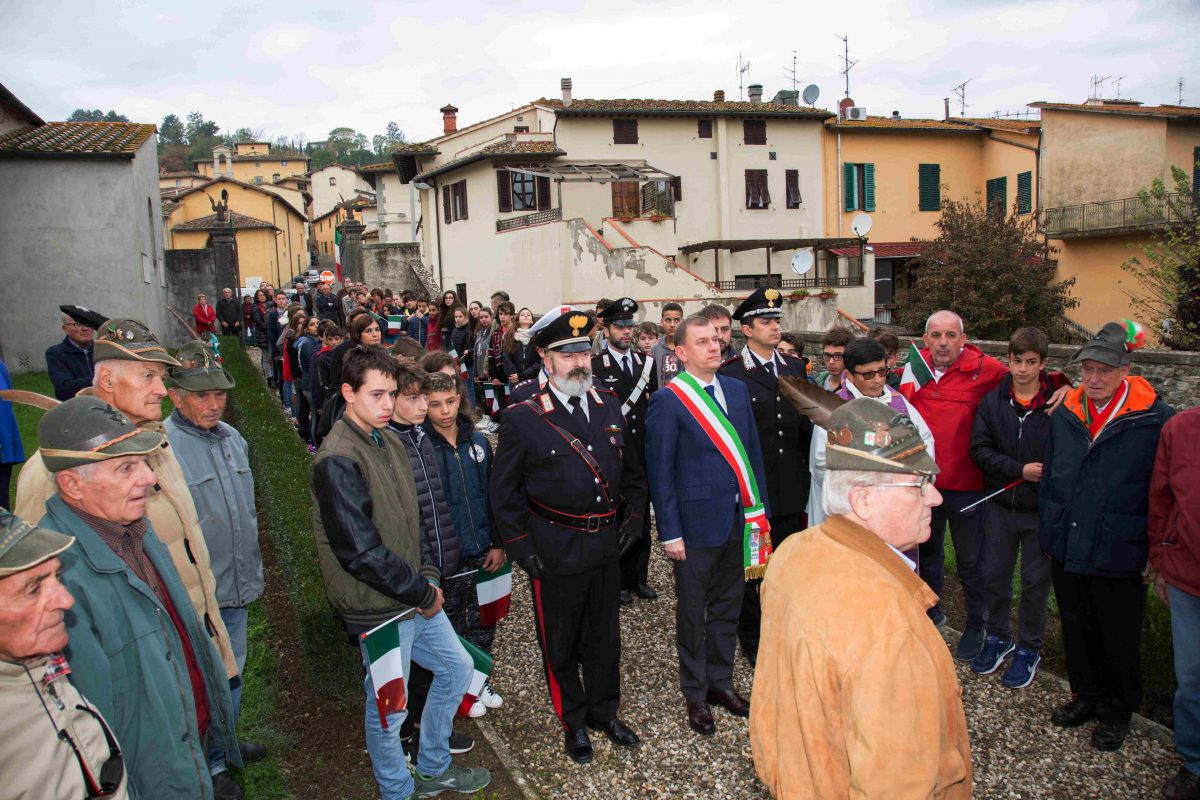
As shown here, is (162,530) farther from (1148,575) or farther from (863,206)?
(863,206)

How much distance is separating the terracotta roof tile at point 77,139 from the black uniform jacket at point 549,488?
1928 centimetres

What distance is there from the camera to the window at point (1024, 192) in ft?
112

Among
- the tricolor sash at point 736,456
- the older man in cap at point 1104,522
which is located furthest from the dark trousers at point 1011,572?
the tricolor sash at point 736,456

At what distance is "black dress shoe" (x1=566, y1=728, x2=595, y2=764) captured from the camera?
4.38m

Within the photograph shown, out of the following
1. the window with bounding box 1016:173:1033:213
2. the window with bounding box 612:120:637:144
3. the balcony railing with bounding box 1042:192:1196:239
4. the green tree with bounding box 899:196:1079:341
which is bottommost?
the green tree with bounding box 899:196:1079:341

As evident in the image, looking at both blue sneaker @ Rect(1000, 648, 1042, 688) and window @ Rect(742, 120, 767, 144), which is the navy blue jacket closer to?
blue sneaker @ Rect(1000, 648, 1042, 688)

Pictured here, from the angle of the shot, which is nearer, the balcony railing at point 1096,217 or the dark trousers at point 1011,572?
the dark trousers at point 1011,572

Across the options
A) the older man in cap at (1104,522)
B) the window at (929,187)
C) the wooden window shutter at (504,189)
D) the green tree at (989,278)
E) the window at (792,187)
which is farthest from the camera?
the window at (929,187)

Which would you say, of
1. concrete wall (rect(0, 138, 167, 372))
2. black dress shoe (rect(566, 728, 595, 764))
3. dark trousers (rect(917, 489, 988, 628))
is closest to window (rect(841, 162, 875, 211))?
concrete wall (rect(0, 138, 167, 372))

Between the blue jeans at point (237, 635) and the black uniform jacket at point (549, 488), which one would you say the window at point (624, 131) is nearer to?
the black uniform jacket at point (549, 488)

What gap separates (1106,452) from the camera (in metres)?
4.43

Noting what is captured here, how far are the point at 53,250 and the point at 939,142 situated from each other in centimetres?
3503

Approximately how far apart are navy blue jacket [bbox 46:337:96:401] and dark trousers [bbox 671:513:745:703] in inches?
217

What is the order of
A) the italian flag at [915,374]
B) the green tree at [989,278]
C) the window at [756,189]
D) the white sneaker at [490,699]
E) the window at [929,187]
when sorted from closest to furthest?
the white sneaker at [490,699] → the italian flag at [915,374] → the green tree at [989,278] → the window at [756,189] → the window at [929,187]
